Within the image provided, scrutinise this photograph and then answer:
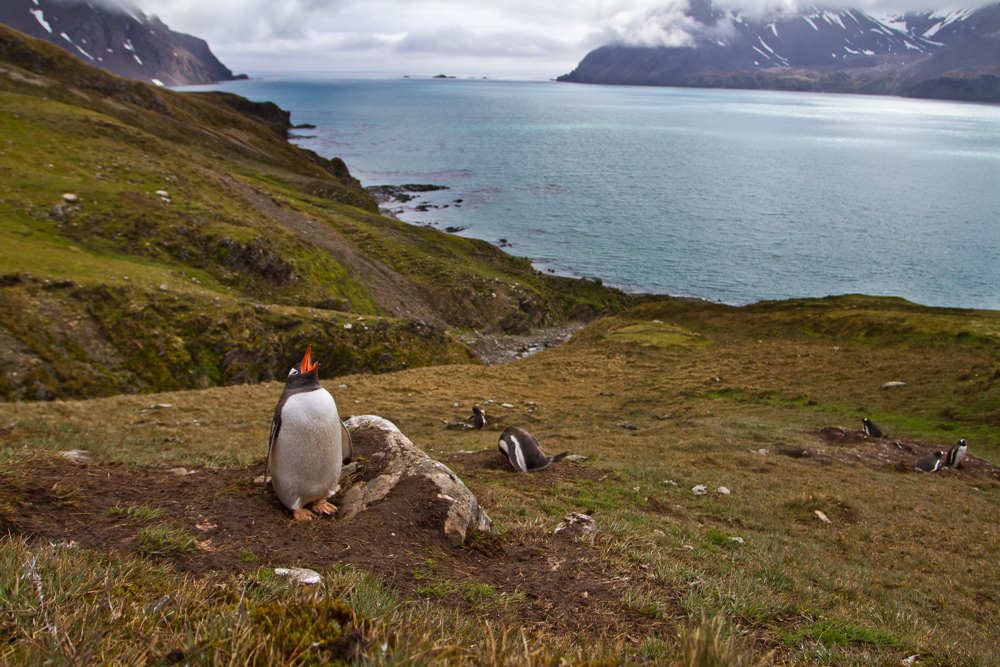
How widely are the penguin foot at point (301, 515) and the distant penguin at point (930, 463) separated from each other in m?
17.0

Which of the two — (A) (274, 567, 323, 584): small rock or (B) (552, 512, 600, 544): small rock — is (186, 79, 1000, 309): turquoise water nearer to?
(B) (552, 512, 600, 544): small rock

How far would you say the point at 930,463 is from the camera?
14992 millimetres

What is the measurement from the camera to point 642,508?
35.2 ft

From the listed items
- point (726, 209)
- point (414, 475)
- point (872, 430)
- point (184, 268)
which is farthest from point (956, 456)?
point (726, 209)

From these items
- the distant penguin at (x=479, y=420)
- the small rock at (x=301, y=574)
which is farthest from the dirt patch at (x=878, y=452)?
the small rock at (x=301, y=574)

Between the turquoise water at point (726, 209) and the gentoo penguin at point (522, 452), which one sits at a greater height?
the turquoise water at point (726, 209)

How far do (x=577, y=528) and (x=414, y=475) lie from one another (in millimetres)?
2387

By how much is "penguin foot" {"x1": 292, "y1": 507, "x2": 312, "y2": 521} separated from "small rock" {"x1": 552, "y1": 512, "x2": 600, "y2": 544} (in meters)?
3.20

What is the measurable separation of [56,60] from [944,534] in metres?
88.4

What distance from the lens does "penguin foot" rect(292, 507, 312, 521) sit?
6.29m

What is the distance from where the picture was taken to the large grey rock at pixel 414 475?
21.3 feet

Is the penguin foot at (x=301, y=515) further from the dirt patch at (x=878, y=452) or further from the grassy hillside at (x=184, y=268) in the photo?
the grassy hillside at (x=184, y=268)

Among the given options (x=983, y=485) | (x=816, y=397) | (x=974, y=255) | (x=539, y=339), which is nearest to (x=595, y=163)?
(x=974, y=255)

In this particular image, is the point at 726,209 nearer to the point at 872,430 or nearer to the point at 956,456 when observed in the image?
the point at 872,430
